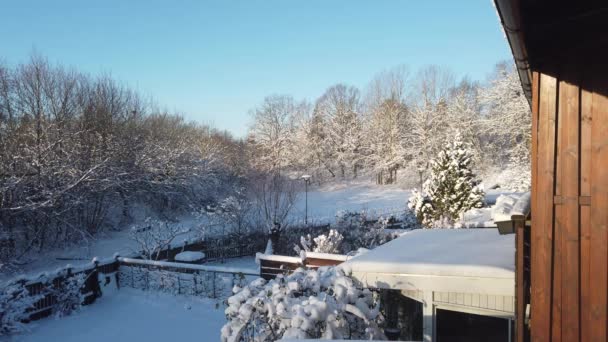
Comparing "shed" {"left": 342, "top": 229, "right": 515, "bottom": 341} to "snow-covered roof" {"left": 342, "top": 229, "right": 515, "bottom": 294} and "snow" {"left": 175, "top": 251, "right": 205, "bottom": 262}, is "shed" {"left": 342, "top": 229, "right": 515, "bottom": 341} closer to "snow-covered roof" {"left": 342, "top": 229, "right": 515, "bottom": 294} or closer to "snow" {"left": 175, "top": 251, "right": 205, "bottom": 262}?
"snow-covered roof" {"left": 342, "top": 229, "right": 515, "bottom": 294}

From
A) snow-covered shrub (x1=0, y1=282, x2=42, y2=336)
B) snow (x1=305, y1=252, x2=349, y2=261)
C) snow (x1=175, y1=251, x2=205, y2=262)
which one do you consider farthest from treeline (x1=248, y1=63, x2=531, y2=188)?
snow-covered shrub (x1=0, y1=282, x2=42, y2=336)

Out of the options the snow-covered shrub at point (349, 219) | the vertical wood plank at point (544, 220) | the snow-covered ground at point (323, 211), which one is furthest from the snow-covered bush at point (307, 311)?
the snow-covered shrub at point (349, 219)

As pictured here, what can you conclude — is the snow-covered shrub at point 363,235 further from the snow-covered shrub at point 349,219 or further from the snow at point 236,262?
the snow at point 236,262

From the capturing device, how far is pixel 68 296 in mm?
9008

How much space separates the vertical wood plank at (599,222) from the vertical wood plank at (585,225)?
15mm

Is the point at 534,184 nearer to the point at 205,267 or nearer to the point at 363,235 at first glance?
the point at 205,267

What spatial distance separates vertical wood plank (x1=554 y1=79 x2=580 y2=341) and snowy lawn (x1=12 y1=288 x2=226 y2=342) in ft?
20.8

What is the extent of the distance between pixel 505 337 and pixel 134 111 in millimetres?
21362

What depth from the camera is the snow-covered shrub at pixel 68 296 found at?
A: 29.2 feet

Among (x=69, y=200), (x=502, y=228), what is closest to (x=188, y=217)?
(x=69, y=200)

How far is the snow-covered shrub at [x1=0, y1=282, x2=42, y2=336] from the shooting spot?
7.40 meters

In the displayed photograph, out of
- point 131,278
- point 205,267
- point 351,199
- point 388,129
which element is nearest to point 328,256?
point 205,267

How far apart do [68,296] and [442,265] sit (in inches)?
306

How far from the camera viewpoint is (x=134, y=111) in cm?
2270
